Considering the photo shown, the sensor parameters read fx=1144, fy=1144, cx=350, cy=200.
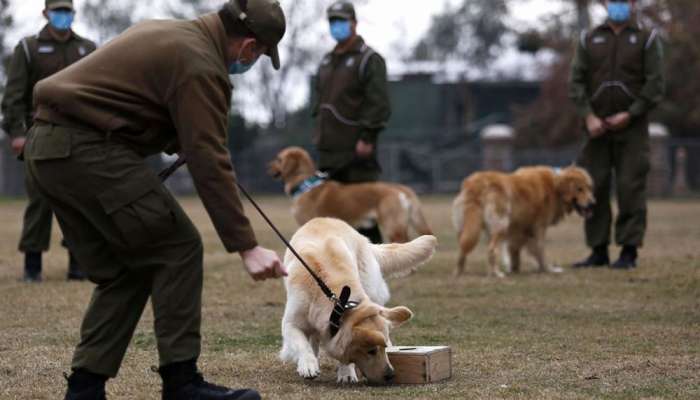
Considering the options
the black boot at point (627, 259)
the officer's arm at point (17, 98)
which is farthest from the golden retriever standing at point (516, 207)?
the officer's arm at point (17, 98)

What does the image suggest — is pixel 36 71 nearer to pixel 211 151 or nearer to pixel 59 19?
pixel 59 19

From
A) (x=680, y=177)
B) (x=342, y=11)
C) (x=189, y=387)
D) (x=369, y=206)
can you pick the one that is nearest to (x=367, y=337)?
(x=189, y=387)

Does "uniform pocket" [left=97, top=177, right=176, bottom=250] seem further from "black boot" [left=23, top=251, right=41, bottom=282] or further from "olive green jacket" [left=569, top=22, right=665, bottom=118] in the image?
"olive green jacket" [left=569, top=22, right=665, bottom=118]

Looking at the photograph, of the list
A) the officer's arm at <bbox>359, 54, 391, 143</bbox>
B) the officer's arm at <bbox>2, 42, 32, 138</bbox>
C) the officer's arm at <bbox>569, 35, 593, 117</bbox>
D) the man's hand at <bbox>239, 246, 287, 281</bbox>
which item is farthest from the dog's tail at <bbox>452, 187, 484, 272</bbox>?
the man's hand at <bbox>239, 246, 287, 281</bbox>

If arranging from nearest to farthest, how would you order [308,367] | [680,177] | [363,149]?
[308,367]
[363,149]
[680,177]

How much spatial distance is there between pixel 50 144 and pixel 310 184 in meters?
6.82

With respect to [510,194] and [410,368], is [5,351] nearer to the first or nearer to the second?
[410,368]

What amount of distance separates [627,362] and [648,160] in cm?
552

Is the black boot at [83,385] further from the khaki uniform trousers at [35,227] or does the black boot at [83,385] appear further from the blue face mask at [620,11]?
the blue face mask at [620,11]

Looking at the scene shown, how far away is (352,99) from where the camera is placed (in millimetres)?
10711

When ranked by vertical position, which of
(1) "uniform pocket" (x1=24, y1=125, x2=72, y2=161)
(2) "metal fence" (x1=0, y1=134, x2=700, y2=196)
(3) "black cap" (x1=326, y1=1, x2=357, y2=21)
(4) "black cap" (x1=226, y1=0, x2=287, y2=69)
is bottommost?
(2) "metal fence" (x1=0, y1=134, x2=700, y2=196)

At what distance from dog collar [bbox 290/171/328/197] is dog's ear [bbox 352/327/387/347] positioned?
5854 mm

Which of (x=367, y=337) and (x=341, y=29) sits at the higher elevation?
(x=341, y=29)

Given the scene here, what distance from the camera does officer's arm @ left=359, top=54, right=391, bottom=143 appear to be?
34.7 feet
